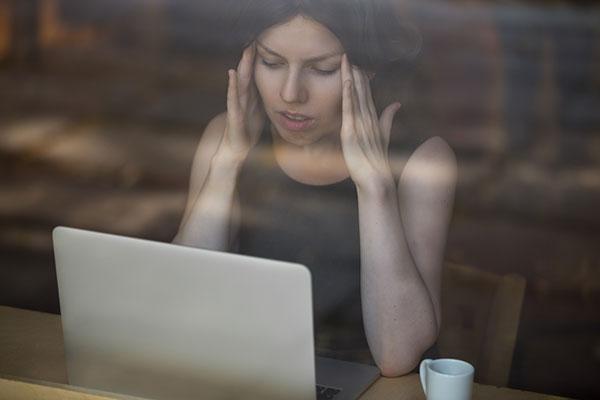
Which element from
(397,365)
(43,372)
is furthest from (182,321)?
(397,365)

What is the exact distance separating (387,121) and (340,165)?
0.12 meters

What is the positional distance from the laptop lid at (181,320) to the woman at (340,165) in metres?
0.36

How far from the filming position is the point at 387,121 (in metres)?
2.41

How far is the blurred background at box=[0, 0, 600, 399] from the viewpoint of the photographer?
7.45 ft

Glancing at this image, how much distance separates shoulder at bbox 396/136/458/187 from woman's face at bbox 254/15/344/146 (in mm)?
151

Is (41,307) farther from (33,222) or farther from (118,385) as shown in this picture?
(118,385)

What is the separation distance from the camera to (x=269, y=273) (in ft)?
6.70

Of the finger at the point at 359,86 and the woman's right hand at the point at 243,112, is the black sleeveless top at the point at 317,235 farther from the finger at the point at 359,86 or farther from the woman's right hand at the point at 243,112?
the finger at the point at 359,86

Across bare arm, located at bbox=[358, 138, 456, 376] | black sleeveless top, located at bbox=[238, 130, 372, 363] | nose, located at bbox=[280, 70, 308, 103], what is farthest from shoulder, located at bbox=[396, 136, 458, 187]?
nose, located at bbox=[280, 70, 308, 103]

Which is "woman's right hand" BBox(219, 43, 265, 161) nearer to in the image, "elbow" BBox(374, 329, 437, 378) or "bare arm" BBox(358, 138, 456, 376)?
"bare arm" BBox(358, 138, 456, 376)

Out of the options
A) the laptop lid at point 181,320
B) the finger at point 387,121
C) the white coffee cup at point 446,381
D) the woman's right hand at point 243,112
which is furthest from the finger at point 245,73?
the white coffee cup at point 446,381

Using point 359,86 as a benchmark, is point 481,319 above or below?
below

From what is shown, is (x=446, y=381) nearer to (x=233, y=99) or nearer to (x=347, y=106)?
(x=347, y=106)

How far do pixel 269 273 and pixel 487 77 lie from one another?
1.76 feet
